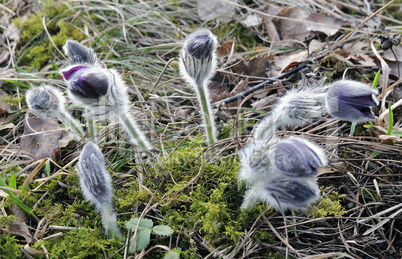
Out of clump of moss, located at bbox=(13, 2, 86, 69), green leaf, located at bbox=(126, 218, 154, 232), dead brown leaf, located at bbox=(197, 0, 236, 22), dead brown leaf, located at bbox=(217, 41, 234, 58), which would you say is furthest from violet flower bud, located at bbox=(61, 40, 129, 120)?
dead brown leaf, located at bbox=(197, 0, 236, 22)

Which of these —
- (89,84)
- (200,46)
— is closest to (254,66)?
(200,46)

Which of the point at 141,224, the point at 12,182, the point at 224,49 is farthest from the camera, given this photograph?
the point at 224,49

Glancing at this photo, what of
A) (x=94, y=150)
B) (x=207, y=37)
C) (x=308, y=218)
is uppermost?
(x=207, y=37)

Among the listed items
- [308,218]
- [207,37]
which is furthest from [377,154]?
[207,37]

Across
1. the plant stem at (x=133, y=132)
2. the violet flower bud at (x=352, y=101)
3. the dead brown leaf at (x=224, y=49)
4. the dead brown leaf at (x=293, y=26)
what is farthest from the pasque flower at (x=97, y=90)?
the dead brown leaf at (x=293, y=26)

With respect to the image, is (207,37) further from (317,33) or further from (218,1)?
(218,1)

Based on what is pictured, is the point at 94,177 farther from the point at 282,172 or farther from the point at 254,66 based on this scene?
the point at 254,66

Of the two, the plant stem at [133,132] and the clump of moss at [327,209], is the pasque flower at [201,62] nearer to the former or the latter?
the plant stem at [133,132]

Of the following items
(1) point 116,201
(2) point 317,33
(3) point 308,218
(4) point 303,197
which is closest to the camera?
(4) point 303,197
